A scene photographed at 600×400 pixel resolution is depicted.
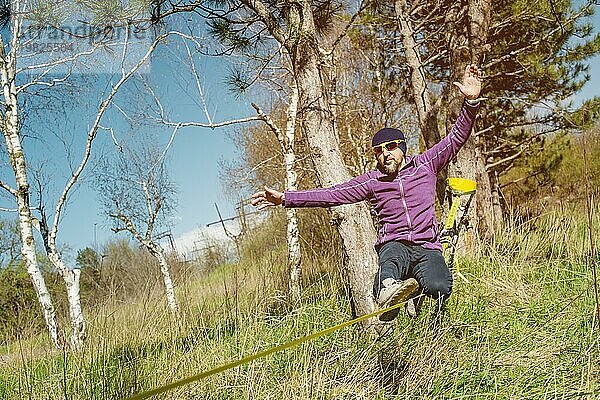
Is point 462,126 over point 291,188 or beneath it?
beneath

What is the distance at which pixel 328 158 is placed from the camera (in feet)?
14.5

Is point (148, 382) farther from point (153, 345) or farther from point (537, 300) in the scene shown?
point (537, 300)

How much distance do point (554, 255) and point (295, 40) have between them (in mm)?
3592

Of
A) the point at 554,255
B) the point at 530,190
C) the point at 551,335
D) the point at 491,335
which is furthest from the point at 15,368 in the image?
the point at 530,190

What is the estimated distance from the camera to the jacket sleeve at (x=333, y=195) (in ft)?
11.9

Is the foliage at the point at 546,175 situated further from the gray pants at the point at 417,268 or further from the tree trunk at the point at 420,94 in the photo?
the gray pants at the point at 417,268

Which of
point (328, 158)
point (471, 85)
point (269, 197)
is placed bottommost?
point (269, 197)

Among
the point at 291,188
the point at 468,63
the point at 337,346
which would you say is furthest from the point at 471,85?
the point at 468,63

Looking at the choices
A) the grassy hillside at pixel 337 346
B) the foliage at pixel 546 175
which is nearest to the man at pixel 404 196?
the grassy hillside at pixel 337 346

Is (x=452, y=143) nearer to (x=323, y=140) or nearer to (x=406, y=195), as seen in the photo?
(x=406, y=195)

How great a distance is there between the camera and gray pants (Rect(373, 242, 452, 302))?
3236mm

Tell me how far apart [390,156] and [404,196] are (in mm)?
287

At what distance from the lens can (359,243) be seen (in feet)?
14.1

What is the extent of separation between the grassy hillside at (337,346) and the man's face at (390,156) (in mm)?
1096
